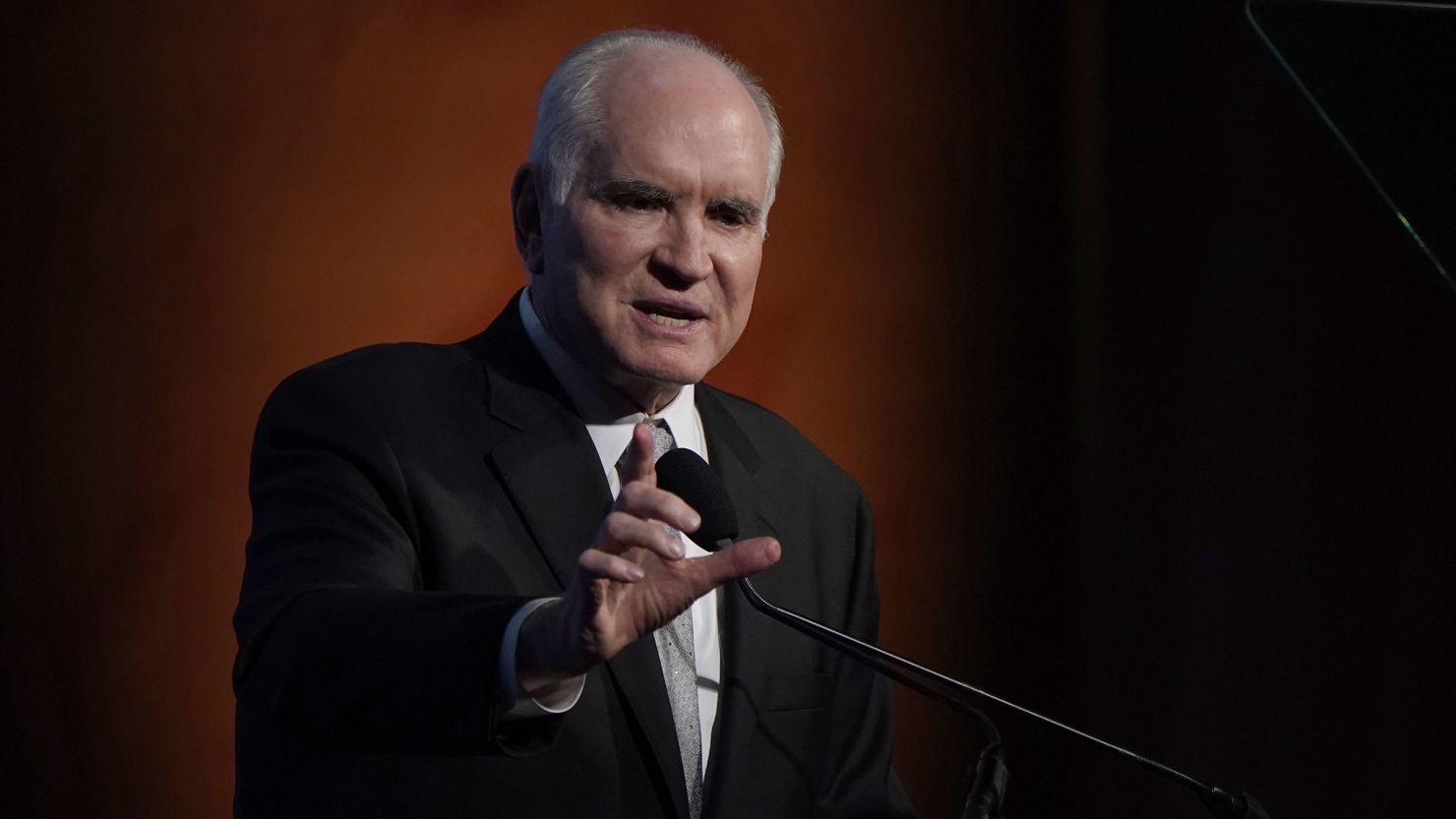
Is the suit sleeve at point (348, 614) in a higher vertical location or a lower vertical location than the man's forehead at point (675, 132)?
lower

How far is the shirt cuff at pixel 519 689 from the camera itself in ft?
3.90

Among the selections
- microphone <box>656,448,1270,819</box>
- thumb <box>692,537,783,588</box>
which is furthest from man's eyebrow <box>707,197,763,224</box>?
thumb <box>692,537,783,588</box>

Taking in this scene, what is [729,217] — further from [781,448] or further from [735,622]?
[735,622]

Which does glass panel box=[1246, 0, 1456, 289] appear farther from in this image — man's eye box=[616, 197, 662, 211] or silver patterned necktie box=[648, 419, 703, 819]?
silver patterned necktie box=[648, 419, 703, 819]

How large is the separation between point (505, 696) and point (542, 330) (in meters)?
0.67

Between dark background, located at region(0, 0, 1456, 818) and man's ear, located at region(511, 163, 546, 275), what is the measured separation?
0.95ft

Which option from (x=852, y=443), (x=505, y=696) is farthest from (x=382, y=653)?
(x=852, y=443)

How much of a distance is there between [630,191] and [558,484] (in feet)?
1.14

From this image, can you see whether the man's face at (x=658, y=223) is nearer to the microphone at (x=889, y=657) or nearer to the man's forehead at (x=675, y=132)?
the man's forehead at (x=675, y=132)

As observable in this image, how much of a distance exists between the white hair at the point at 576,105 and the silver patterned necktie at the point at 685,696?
Result: 353 mm

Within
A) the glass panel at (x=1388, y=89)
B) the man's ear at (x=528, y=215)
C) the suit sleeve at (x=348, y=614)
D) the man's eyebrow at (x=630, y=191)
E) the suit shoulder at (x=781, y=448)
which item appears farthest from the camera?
the suit shoulder at (x=781, y=448)

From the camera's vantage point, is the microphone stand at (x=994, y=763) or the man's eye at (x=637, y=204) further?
the man's eye at (x=637, y=204)

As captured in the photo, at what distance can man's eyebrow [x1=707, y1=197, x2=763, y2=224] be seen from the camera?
1.70 meters

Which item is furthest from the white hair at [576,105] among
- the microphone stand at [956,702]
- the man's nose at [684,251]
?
the microphone stand at [956,702]
